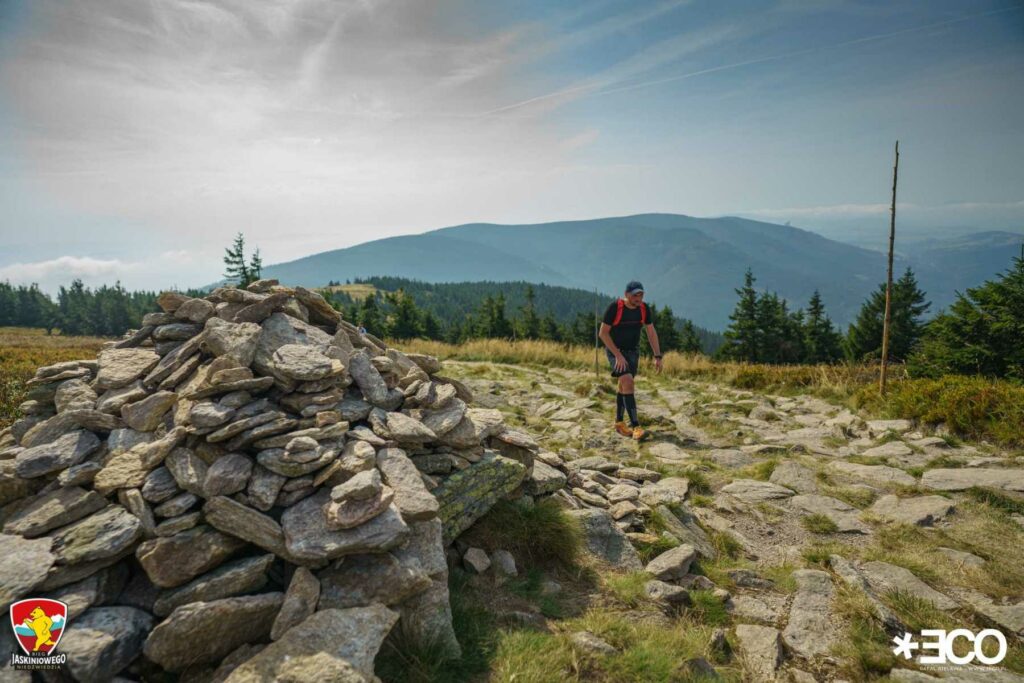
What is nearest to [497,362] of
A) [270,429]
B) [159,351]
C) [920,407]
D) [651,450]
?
[651,450]

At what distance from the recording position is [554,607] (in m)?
4.42

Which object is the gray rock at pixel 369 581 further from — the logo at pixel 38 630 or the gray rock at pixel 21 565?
the gray rock at pixel 21 565

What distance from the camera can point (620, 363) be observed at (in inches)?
379

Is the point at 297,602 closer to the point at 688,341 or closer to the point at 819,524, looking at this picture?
the point at 819,524

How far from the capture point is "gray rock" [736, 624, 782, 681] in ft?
12.5

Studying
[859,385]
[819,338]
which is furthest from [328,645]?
[819,338]

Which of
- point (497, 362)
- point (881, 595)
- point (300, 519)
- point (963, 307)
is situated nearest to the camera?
point (300, 519)

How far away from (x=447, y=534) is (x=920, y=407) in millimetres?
10420

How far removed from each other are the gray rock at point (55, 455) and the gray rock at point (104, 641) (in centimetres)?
160

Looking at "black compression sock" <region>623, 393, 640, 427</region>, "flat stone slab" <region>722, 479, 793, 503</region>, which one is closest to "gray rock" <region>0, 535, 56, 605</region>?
"flat stone slab" <region>722, 479, 793, 503</region>

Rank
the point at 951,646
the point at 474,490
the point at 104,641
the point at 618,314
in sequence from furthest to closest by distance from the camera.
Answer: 1. the point at 618,314
2. the point at 474,490
3. the point at 951,646
4. the point at 104,641

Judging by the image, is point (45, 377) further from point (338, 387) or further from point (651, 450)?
point (651, 450)

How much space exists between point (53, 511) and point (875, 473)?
10.1 m

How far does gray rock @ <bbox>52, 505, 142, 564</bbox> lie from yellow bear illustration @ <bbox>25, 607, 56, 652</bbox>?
323 millimetres
